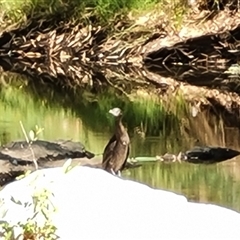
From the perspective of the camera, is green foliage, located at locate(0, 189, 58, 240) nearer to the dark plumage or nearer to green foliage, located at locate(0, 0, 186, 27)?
the dark plumage

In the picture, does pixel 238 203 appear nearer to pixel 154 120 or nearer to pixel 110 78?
pixel 154 120

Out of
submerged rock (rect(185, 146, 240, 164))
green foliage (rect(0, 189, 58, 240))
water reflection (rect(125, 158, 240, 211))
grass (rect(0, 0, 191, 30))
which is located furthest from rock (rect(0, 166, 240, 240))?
grass (rect(0, 0, 191, 30))

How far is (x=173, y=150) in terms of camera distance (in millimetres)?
6773

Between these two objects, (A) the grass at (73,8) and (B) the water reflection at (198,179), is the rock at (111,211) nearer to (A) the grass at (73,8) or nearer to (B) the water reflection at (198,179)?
(B) the water reflection at (198,179)

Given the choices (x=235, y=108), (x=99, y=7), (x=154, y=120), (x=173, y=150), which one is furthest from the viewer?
(x=99, y=7)

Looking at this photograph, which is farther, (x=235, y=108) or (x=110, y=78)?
(x=110, y=78)

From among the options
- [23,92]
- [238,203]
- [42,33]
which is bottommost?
[238,203]

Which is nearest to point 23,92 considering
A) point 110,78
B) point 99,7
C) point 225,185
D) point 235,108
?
point 110,78

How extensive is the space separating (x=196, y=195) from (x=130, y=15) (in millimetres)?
10403

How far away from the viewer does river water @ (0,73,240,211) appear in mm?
5527

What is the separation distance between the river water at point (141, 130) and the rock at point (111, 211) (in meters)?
2.27

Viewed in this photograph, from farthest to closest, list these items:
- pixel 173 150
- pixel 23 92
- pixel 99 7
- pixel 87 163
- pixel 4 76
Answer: pixel 99 7 < pixel 4 76 < pixel 23 92 < pixel 173 150 < pixel 87 163

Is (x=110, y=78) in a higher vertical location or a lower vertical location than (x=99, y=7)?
lower

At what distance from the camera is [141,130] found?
7.72 meters
